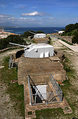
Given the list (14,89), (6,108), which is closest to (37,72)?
(14,89)

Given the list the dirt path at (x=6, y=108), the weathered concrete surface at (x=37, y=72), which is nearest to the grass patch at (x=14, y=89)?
the dirt path at (x=6, y=108)

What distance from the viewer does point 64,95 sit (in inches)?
310

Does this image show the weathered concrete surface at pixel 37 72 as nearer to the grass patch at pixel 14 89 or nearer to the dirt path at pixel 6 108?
the grass patch at pixel 14 89

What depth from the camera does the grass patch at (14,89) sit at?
6898 mm

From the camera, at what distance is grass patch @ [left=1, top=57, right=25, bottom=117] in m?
6.90

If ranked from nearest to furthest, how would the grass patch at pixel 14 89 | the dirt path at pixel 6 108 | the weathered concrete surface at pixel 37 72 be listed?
the dirt path at pixel 6 108, the grass patch at pixel 14 89, the weathered concrete surface at pixel 37 72

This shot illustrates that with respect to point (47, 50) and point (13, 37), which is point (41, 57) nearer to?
point (47, 50)

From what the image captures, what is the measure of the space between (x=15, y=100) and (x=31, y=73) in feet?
8.25

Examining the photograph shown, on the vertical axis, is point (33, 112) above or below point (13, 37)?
below

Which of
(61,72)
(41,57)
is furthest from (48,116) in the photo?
(41,57)

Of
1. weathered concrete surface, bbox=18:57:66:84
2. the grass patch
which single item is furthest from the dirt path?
weathered concrete surface, bbox=18:57:66:84

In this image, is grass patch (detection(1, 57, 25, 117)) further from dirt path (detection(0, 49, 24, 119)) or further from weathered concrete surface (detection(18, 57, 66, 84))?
weathered concrete surface (detection(18, 57, 66, 84))

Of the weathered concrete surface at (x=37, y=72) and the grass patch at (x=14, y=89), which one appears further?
the weathered concrete surface at (x=37, y=72)

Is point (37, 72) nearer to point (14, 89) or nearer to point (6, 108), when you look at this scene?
point (14, 89)
